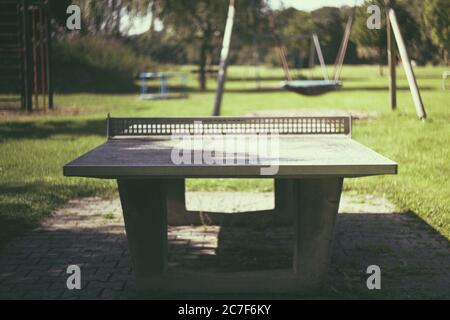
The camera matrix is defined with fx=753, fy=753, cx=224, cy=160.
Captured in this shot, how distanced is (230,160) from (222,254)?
5.46ft

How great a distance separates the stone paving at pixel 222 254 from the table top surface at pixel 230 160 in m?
0.88

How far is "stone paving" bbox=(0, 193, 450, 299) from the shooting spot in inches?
193

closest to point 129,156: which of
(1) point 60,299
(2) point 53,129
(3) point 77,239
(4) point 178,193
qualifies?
(1) point 60,299

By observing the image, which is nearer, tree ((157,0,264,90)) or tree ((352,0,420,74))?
tree ((352,0,420,74))

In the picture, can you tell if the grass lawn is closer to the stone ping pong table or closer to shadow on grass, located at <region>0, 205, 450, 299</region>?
shadow on grass, located at <region>0, 205, 450, 299</region>

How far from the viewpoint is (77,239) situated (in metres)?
6.34

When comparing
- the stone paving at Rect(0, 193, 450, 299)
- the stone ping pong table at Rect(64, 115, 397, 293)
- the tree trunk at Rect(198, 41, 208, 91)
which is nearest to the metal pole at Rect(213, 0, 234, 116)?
the stone paving at Rect(0, 193, 450, 299)

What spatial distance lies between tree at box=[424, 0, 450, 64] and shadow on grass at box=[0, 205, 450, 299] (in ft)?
14.6

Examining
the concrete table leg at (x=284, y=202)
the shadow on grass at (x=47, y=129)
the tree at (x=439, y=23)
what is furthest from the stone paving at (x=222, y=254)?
the shadow on grass at (x=47, y=129)

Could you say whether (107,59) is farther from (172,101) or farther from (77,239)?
(77,239)

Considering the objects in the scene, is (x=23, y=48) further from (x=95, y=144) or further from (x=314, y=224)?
(x=314, y=224)
